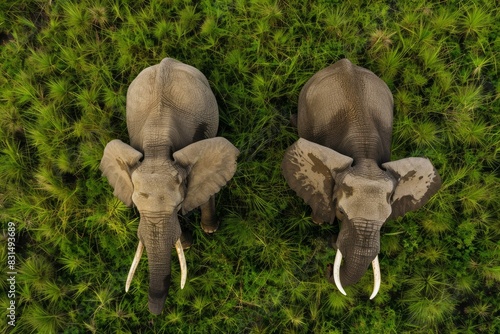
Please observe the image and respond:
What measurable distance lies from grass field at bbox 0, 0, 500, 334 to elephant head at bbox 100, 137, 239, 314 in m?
1.06

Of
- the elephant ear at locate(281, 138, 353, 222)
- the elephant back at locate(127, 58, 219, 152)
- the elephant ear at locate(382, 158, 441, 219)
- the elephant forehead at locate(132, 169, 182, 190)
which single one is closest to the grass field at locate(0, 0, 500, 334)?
the elephant back at locate(127, 58, 219, 152)

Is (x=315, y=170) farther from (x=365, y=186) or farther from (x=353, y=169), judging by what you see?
(x=365, y=186)

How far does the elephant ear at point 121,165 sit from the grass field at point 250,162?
1.01 meters

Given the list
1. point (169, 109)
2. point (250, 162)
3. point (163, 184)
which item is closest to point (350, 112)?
point (250, 162)

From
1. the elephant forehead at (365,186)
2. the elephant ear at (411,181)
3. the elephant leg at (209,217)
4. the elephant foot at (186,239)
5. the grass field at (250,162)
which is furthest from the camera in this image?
the grass field at (250,162)

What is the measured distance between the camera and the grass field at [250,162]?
4355mm

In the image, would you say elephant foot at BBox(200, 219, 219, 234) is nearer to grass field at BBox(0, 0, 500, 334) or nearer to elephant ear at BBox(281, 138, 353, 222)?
grass field at BBox(0, 0, 500, 334)

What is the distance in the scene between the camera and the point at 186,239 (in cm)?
419

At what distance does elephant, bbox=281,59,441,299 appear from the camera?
299 centimetres

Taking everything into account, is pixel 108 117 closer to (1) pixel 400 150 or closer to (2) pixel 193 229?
(2) pixel 193 229

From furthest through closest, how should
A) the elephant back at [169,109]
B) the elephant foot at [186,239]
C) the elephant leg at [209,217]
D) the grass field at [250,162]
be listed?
the grass field at [250,162], the elephant foot at [186,239], the elephant leg at [209,217], the elephant back at [169,109]

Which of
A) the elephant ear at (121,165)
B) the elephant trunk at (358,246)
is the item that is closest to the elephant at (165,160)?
the elephant ear at (121,165)

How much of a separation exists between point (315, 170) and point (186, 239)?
1745 mm

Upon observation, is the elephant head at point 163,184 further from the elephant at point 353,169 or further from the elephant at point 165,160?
the elephant at point 353,169
